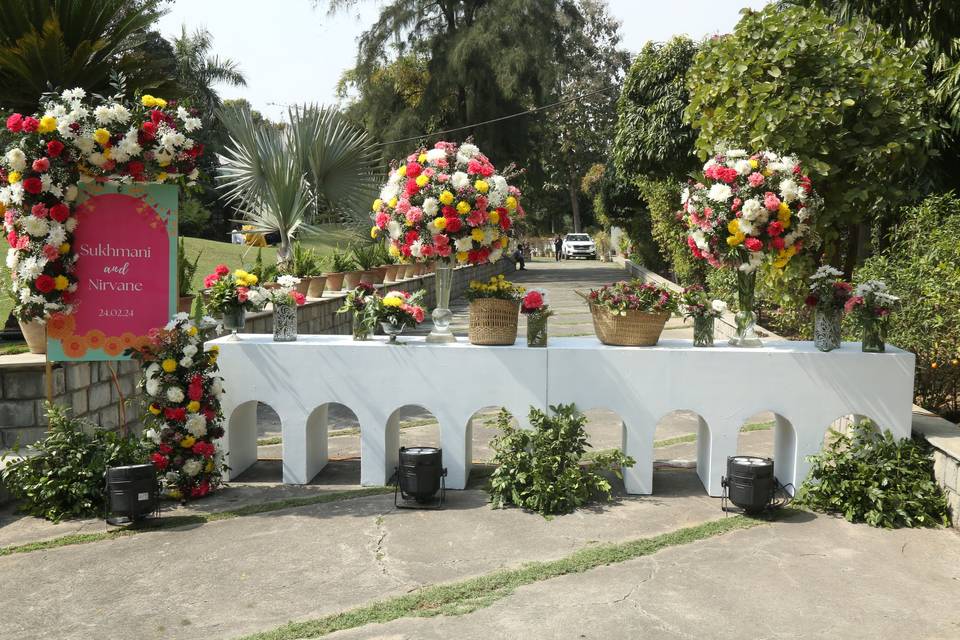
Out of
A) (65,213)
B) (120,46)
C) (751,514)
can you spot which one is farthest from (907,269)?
(120,46)

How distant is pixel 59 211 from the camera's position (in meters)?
5.61

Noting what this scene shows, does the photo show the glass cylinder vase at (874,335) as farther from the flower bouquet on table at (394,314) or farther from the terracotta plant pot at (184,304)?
the terracotta plant pot at (184,304)

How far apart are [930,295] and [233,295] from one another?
17.9ft

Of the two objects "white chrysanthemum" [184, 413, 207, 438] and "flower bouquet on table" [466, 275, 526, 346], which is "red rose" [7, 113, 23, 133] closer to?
"white chrysanthemum" [184, 413, 207, 438]

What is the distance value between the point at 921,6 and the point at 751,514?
240 inches

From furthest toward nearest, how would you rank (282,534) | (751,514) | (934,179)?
(934,179) → (751,514) → (282,534)

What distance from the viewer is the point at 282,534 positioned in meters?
5.14

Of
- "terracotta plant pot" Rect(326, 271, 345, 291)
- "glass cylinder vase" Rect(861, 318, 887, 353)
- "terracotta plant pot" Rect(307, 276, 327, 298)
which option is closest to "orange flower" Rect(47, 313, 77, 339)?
"glass cylinder vase" Rect(861, 318, 887, 353)

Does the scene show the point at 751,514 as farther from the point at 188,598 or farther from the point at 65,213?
the point at 65,213

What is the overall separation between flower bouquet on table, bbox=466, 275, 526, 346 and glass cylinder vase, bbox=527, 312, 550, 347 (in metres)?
0.12

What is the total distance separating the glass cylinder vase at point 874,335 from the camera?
581 centimetres

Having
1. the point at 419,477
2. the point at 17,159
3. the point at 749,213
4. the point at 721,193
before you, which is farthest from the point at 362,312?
the point at 749,213

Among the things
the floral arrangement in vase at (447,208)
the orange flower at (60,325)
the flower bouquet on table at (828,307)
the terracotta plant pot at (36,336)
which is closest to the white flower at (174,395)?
the orange flower at (60,325)

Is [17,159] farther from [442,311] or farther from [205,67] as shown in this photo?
[205,67]
